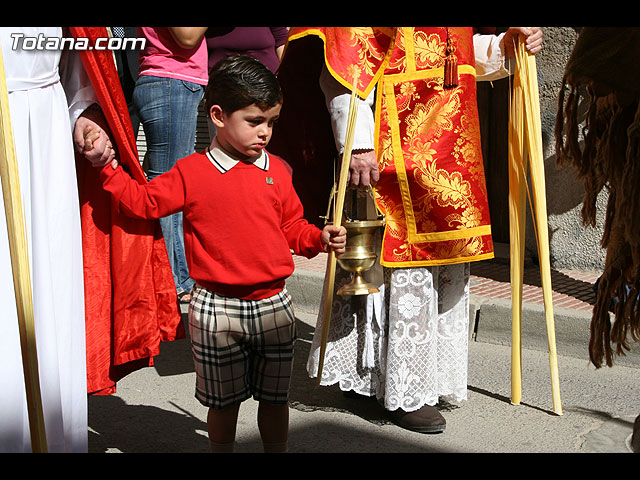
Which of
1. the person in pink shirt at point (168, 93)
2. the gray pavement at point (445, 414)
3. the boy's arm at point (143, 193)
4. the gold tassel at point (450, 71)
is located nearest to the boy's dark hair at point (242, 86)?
the boy's arm at point (143, 193)

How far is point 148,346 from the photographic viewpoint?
2.80 m

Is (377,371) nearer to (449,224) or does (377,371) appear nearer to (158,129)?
(449,224)

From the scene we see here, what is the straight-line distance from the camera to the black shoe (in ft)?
10.9

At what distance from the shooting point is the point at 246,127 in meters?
2.56

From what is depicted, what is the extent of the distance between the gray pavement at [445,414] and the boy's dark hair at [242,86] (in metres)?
1.39

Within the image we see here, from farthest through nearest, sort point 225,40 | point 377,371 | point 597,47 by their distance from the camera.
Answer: point 225,40 < point 377,371 < point 597,47

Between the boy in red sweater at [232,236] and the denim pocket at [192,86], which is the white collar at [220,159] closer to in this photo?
the boy in red sweater at [232,236]

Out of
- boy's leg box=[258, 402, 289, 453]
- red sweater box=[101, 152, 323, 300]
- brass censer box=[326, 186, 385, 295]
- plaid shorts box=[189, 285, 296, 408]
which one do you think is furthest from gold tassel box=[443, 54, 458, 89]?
boy's leg box=[258, 402, 289, 453]

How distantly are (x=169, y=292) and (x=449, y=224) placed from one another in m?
1.18

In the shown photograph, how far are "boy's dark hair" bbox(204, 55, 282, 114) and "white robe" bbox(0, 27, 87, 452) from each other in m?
0.49

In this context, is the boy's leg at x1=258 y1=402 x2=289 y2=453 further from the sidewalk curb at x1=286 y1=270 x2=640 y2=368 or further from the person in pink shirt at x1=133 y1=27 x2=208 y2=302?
the person in pink shirt at x1=133 y1=27 x2=208 y2=302

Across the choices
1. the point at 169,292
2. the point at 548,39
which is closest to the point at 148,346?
the point at 169,292

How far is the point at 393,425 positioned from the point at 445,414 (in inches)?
10.9

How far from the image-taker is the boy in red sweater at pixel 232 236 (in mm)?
2562
